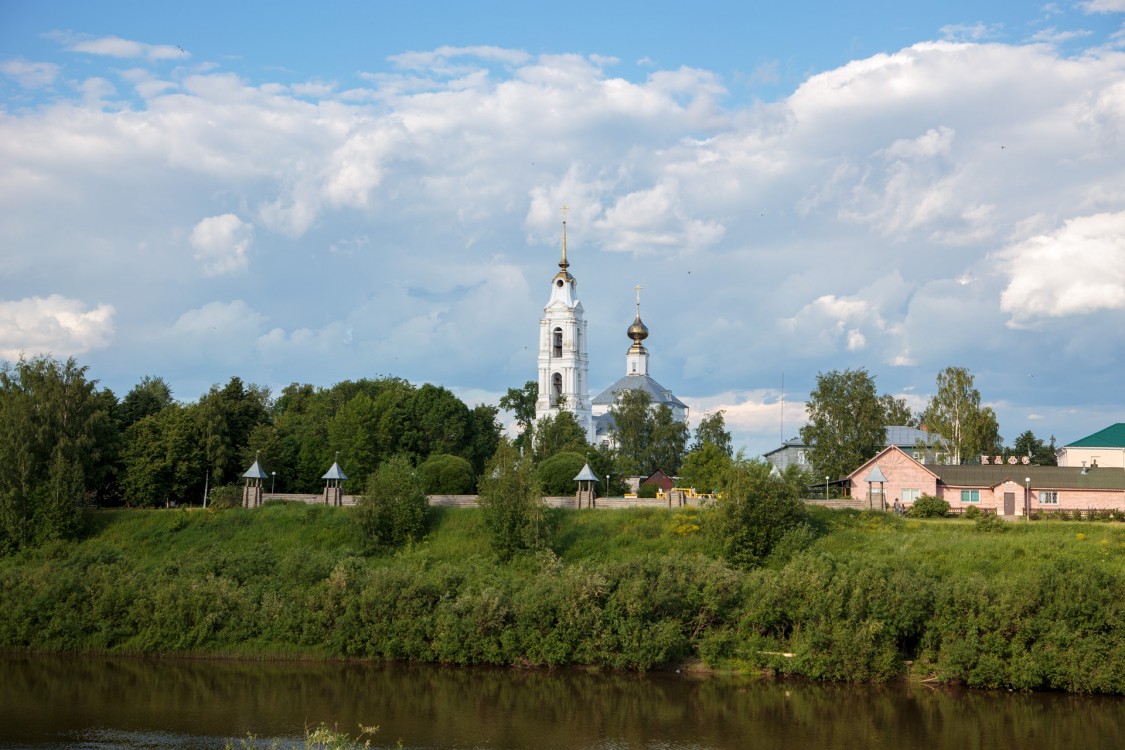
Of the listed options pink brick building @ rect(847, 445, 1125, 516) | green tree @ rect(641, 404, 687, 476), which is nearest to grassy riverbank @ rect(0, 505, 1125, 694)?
pink brick building @ rect(847, 445, 1125, 516)

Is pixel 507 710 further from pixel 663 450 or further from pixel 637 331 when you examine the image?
pixel 637 331

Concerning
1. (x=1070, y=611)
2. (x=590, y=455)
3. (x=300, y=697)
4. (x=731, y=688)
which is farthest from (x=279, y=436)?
(x=1070, y=611)

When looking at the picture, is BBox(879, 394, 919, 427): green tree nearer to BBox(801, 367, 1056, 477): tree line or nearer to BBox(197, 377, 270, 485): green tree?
BBox(801, 367, 1056, 477): tree line

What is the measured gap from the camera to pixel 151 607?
1559 inches

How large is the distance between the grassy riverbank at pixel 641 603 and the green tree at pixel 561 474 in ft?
22.3

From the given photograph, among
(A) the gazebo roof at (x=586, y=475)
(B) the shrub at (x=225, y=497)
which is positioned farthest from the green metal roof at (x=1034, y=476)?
(B) the shrub at (x=225, y=497)

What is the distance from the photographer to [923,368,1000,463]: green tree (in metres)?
70.2

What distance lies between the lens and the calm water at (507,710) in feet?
94.4

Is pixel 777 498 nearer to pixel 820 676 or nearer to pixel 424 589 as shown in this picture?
pixel 820 676

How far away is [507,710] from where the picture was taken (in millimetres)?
31938

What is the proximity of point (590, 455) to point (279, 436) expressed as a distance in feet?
54.0

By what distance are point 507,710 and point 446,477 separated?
21809 millimetres

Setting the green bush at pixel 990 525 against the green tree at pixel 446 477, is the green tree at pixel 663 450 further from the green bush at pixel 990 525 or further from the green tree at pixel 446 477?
the green bush at pixel 990 525

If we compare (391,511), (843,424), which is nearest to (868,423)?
(843,424)
